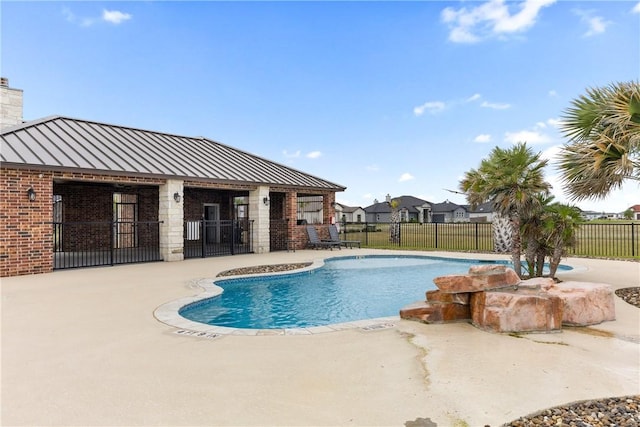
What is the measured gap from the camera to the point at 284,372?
150 inches

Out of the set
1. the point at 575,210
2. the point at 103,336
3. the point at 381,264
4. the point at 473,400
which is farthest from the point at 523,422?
the point at 381,264

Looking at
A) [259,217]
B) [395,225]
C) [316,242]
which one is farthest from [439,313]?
[395,225]

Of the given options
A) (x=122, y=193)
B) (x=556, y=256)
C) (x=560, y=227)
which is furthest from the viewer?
(x=122, y=193)

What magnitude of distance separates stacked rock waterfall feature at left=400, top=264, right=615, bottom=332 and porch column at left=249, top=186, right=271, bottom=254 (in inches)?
460

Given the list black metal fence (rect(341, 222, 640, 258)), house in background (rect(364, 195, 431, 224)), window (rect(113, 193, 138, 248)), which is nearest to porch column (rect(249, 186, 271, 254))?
window (rect(113, 193, 138, 248))

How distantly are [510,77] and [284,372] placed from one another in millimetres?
16614

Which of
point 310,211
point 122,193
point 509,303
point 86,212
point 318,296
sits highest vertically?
point 122,193

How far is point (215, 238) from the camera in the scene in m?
22.1

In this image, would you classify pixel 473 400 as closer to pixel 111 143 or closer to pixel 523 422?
pixel 523 422

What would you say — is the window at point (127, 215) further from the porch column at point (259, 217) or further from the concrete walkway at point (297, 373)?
the concrete walkway at point (297, 373)

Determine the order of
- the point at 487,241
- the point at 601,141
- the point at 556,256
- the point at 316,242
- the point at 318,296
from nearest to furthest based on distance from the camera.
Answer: the point at 601,141 → the point at 556,256 → the point at 318,296 → the point at 316,242 → the point at 487,241

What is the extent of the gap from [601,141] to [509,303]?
4430 mm

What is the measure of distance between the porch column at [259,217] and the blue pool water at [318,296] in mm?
4447

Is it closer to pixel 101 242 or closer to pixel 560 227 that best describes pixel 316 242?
pixel 101 242
